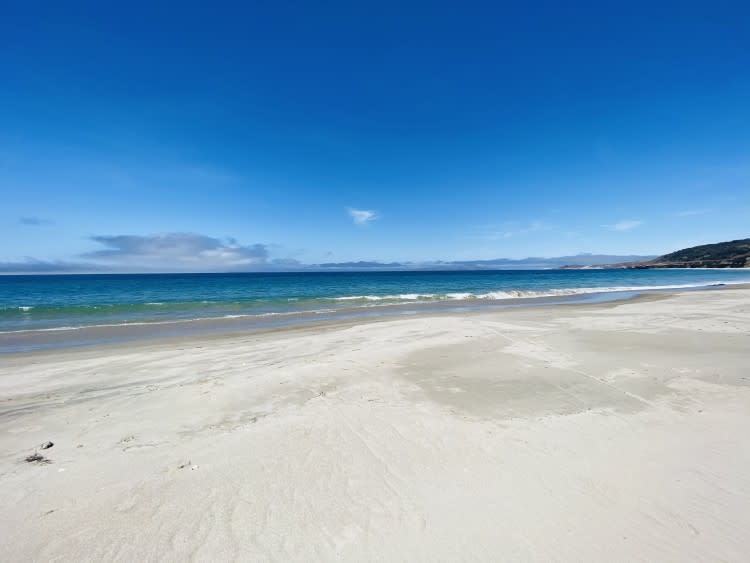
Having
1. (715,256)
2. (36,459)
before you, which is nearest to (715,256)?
(715,256)

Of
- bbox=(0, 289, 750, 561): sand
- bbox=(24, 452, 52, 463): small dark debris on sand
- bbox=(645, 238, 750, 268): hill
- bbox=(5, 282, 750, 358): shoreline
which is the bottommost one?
bbox=(0, 289, 750, 561): sand

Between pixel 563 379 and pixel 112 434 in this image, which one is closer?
pixel 112 434

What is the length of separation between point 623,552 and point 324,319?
18671mm

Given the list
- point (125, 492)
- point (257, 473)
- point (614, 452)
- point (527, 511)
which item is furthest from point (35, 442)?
point (614, 452)

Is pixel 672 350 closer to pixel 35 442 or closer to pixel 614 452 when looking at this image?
pixel 614 452

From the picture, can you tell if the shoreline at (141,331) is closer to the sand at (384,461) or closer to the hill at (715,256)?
the sand at (384,461)

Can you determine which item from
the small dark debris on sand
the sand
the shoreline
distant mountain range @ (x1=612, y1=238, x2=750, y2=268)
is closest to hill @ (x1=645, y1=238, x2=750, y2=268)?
distant mountain range @ (x1=612, y1=238, x2=750, y2=268)

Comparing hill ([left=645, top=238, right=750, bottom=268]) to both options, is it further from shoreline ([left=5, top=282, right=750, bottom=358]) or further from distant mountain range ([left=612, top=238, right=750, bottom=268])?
shoreline ([left=5, top=282, right=750, bottom=358])

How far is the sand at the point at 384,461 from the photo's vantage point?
10.3ft

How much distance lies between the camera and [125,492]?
3816 millimetres

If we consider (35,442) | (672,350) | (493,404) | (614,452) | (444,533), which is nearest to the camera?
(444,533)

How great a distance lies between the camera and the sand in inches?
123

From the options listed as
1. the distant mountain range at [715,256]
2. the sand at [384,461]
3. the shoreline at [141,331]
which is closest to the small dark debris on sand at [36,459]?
the sand at [384,461]

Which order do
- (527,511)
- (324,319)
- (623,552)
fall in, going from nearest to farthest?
(623,552) < (527,511) < (324,319)
